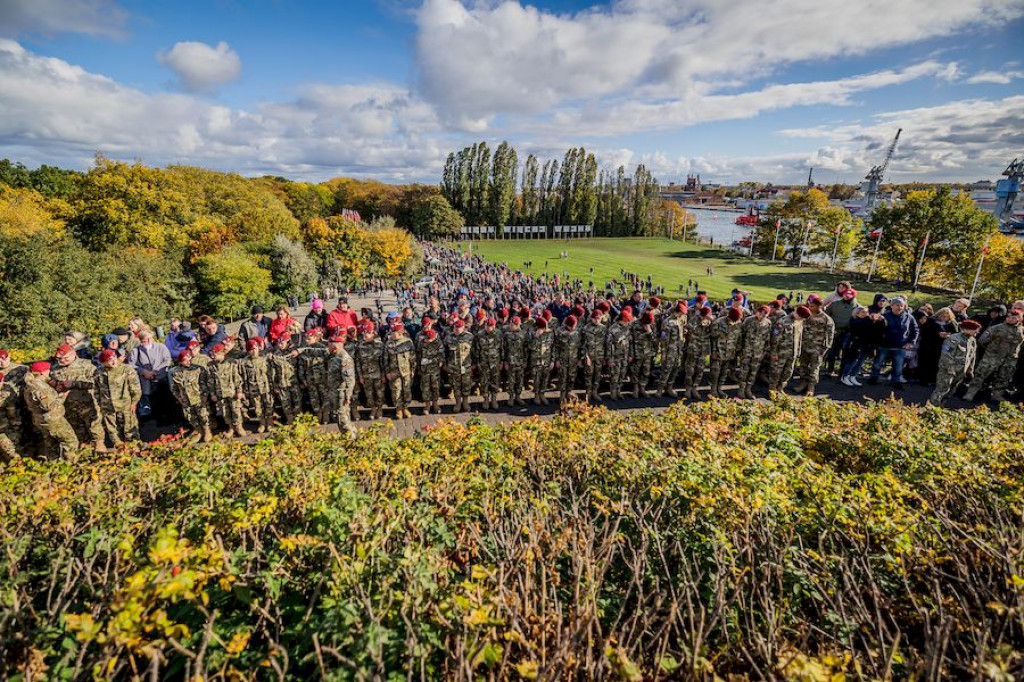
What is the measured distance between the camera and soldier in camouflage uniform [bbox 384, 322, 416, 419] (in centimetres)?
939

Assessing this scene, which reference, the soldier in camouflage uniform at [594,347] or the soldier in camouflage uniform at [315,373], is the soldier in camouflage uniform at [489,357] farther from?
the soldier in camouflage uniform at [315,373]

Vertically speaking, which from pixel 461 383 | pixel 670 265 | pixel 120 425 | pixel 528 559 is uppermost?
pixel 528 559

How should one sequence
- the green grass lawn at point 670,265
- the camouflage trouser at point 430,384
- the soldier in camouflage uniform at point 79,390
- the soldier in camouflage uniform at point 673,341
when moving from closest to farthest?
1. the soldier in camouflage uniform at point 79,390
2. the camouflage trouser at point 430,384
3. the soldier in camouflage uniform at point 673,341
4. the green grass lawn at point 670,265

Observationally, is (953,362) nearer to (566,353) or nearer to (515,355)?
(566,353)

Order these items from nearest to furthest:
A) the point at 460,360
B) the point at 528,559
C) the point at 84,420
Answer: the point at 528,559, the point at 84,420, the point at 460,360

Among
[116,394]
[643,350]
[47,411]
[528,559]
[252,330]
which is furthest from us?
[252,330]

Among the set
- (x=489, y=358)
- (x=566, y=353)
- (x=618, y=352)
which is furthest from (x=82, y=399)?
(x=618, y=352)

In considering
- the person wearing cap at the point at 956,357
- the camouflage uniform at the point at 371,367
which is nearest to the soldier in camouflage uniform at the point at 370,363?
the camouflage uniform at the point at 371,367

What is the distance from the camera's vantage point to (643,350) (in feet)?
33.9

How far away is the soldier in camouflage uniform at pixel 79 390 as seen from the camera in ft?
25.8

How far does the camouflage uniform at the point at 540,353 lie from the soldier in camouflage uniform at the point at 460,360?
4.50ft

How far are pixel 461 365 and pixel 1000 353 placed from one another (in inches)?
445

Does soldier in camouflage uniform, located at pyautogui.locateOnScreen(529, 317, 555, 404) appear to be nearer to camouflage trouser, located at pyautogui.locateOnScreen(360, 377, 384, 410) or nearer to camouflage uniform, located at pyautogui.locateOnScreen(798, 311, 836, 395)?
camouflage trouser, located at pyautogui.locateOnScreen(360, 377, 384, 410)

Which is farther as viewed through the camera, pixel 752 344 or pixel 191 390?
pixel 752 344
